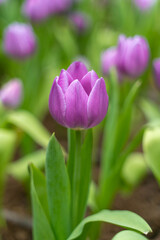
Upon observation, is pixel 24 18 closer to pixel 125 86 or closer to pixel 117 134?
pixel 125 86

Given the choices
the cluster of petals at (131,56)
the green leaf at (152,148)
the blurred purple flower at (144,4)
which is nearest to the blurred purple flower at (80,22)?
the blurred purple flower at (144,4)

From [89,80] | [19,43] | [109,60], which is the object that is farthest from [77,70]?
[19,43]

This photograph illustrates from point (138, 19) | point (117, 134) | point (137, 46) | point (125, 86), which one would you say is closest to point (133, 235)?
point (117, 134)

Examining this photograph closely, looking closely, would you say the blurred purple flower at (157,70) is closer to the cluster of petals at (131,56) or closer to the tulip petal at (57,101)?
the cluster of petals at (131,56)

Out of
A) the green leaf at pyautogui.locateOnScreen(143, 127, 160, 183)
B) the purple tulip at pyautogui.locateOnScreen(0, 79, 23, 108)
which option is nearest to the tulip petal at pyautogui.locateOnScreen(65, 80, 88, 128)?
the green leaf at pyautogui.locateOnScreen(143, 127, 160, 183)

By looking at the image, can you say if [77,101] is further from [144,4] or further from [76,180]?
[144,4]
